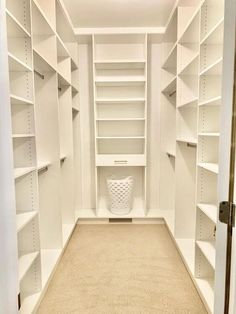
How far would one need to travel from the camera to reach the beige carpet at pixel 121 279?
1.78 meters

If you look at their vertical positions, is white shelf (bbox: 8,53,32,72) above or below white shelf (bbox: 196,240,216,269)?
above

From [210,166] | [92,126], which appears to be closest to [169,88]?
[92,126]

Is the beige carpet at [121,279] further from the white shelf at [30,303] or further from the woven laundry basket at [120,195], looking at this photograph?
the woven laundry basket at [120,195]

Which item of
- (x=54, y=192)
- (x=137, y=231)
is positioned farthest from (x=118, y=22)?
(x=137, y=231)

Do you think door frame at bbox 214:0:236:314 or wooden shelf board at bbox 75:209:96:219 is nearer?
door frame at bbox 214:0:236:314

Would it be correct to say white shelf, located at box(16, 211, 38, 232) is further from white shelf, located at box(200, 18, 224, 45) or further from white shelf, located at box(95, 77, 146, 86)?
white shelf, located at box(95, 77, 146, 86)

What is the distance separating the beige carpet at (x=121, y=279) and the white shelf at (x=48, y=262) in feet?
0.26

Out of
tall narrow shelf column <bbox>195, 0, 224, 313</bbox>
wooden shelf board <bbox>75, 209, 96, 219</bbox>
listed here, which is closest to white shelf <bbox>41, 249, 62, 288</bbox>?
wooden shelf board <bbox>75, 209, 96, 219</bbox>

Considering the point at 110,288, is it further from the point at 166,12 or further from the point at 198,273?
the point at 166,12

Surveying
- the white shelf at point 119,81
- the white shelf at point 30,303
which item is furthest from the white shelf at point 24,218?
the white shelf at point 119,81

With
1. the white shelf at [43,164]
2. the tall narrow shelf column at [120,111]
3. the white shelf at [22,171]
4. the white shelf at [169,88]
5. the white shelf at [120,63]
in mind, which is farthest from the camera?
the tall narrow shelf column at [120,111]

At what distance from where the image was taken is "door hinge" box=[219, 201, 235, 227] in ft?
2.62

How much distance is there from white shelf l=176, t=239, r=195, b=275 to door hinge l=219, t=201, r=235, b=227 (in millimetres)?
1477

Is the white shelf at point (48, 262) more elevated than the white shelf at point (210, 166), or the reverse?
the white shelf at point (210, 166)
